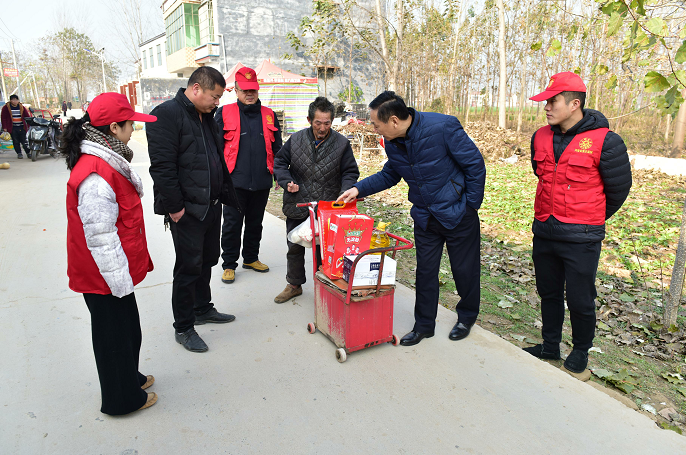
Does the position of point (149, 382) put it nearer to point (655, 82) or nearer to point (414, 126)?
point (414, 126)

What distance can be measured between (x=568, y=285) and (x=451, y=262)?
846 mm

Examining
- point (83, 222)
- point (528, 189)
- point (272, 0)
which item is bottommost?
point (528, 189)

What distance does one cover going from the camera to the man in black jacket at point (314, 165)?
3.88 metres

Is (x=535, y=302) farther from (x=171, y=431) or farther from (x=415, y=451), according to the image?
(x=171, y=431)

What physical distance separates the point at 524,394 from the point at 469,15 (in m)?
20.2

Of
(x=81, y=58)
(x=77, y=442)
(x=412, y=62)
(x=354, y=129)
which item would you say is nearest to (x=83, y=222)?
(x=77, y=442)

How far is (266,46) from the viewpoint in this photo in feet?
96.4

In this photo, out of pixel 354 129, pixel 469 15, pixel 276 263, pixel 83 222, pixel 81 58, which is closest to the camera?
pixel 83 222

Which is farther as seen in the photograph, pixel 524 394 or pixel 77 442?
pixel 524 394

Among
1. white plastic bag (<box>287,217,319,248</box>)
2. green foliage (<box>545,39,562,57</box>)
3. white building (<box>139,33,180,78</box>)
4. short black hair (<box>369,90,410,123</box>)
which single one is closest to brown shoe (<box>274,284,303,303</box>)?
white plastic bag (<box>287,217,319,248</box>)

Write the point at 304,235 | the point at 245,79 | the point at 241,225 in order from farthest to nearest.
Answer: the point at 241,225 → the point at 245,79 → the point at 304,235

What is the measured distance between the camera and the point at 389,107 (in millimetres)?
3115

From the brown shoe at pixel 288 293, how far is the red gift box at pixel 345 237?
1.08m

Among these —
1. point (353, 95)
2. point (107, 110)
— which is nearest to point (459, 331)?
point (107, 110)
